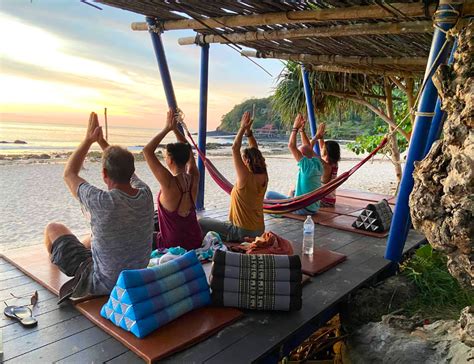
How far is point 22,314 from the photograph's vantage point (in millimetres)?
1794

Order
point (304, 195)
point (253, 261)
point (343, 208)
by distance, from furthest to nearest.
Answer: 1. point (343, 208)
2. point (304, 195)
3. point (253, 261)

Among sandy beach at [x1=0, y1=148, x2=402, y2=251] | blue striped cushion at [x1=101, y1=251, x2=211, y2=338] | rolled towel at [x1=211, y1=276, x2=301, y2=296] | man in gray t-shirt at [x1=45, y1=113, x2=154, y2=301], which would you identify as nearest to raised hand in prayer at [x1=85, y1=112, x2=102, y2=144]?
man in gray t-shirt at [x1=45, y1=113, x2=154, y2=301]

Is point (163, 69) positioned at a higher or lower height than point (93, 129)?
higher

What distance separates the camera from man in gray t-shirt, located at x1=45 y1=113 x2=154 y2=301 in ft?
5.95

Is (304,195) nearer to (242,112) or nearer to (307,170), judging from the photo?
(307,170)

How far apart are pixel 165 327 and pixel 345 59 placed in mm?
3555

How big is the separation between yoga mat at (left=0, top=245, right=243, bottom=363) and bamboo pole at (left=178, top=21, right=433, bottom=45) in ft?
7.73

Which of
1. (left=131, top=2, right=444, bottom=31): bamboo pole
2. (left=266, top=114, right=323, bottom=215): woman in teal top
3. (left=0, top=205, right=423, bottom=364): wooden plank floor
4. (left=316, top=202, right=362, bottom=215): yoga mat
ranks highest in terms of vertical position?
(left=131, top=2, right=444, bottom=31): bamboo pole

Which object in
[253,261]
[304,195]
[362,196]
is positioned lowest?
[362,196]

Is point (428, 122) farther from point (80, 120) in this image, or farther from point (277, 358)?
point (80, 120)

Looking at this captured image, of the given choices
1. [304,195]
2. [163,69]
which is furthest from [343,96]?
[163,69]

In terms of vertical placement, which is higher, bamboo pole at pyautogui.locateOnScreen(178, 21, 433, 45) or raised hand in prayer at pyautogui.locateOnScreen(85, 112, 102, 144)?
bamboo pole at pyautogui.locateOnScreen(178, 21, 433, 45)

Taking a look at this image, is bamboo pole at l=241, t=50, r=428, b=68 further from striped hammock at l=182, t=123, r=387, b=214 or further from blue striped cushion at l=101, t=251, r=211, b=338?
blue striped cushion at l=101, t=251, r=211, b=338

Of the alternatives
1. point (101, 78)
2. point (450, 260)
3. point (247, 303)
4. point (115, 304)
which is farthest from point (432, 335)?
point (101, 78)
